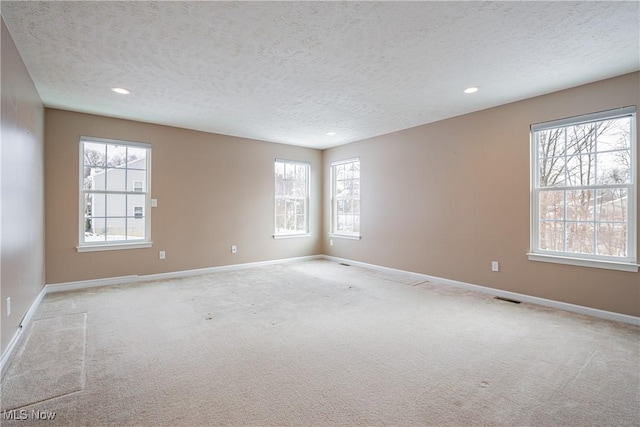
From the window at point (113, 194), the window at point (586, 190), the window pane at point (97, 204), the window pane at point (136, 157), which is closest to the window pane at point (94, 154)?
the window at point (113, 194)

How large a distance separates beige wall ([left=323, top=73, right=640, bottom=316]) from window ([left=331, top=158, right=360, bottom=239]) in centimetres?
35

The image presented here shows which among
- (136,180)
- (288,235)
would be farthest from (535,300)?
(136,180)

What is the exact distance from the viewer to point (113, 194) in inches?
184

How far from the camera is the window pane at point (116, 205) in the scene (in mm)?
4672

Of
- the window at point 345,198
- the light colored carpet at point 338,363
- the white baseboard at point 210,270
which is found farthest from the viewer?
the window at point 345,198

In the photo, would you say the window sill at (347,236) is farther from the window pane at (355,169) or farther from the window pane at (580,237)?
the window pane at (580,237)

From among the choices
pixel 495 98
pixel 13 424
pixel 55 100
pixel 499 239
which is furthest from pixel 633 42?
pixel 55 100

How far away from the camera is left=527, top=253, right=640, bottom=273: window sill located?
10.3 feet

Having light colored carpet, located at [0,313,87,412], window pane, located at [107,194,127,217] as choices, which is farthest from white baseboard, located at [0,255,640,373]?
window pane, located at [107,194,127,217]

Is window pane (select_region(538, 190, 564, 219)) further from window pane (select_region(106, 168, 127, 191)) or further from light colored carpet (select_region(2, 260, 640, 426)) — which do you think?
window pane (select_region(106, 168, 127, 191))

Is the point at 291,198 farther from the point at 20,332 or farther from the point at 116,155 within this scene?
the point at 20,332

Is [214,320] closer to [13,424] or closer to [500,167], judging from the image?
[13,424]

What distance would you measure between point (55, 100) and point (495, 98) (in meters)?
5.41

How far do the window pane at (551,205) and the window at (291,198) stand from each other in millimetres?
4265
